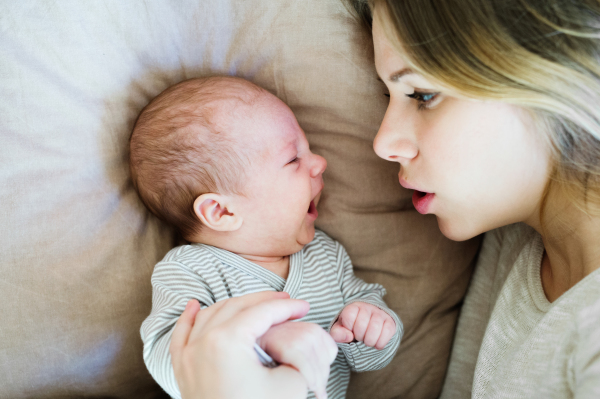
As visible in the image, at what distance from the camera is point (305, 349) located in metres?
0.70

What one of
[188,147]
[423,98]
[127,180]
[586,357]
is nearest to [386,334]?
[586,357]

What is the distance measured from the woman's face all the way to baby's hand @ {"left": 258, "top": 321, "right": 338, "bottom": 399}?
1.35ft

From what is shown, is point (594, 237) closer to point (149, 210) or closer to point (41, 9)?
point (149, 210)

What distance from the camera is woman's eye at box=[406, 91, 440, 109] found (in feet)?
2.87

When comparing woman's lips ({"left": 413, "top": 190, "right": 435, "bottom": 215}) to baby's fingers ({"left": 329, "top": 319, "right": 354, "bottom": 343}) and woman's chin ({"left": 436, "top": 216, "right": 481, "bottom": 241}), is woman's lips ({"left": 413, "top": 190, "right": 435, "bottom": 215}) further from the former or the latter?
baby's fingers ({"left": 329, "top": 319, "right": 354, "bottom": 343})

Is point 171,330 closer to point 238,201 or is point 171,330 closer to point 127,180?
point 238,201

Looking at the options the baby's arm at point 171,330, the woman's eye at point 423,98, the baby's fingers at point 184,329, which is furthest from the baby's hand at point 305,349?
the woman's eye at point 423,98

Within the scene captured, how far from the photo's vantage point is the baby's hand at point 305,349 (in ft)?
2.29

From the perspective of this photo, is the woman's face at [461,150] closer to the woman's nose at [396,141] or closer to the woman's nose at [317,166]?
the woman's nose at [396,141]

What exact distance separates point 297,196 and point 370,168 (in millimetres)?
248

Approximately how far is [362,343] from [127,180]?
2.40 feet

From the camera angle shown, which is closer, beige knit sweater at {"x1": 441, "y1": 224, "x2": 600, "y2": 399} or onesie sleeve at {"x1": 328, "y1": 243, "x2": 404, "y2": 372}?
beige knit sweater at {"x1": 441, "y1": 224, "x2": 600, "y2": 399}

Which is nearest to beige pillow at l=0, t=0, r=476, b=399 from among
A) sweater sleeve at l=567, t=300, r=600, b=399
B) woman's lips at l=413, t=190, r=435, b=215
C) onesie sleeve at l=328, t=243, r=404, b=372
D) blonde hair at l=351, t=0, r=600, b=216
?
onesie sleeve at l=328, t=243, r=404, b=372

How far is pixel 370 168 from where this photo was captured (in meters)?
1.26
